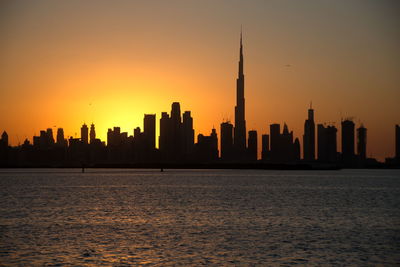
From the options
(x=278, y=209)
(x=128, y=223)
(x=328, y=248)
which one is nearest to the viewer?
(x=328, y=248)

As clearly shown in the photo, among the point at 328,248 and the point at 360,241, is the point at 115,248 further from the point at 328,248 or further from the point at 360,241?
the point at 360,241

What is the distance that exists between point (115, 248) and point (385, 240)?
80.6 feet

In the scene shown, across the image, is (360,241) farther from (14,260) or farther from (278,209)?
(278,209)

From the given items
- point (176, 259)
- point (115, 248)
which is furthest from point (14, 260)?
point (176, 259)

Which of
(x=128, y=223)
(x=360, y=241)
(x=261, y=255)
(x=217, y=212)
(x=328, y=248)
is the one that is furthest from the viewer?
(x=217, y=212)

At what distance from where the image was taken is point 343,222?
69312 mm

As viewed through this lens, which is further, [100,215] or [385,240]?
[100,215]

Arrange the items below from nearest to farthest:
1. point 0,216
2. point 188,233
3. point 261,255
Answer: point 261,255 < point 188,233 < point 0,216

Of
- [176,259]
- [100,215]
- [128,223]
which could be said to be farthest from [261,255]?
[100,215]

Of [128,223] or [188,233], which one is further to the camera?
[128,223]

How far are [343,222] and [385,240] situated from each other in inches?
666

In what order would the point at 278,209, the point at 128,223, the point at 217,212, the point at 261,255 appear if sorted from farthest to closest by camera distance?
the point at 278,209
the point at 217,212
the point at 128,223
the point at 261,255

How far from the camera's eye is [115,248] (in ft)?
152

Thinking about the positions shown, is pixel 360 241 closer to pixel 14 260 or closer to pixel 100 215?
pixel 14 260
